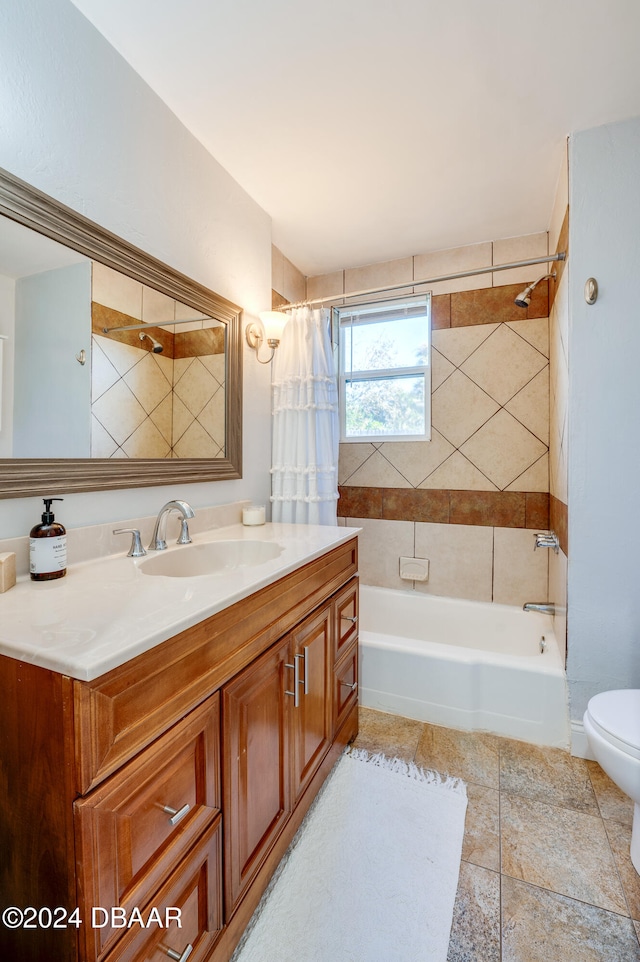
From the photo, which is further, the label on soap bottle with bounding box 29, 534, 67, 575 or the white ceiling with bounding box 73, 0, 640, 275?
the white ceiling with bounding box 73, 0, 640, 275

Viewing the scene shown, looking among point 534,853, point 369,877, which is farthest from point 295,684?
point 534,853

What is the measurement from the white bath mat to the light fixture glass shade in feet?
6.38

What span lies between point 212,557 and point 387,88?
1796 mm

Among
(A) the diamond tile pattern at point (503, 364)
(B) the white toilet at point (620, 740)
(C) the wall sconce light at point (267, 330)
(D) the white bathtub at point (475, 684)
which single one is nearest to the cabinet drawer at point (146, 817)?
(B) the white toilet at point (620, 740)

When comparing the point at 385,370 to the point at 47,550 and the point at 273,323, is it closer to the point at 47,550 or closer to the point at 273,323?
the point at 273,323

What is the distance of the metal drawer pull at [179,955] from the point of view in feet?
2.53

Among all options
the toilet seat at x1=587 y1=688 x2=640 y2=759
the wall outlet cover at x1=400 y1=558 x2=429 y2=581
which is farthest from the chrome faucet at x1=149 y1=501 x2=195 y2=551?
the wall outlet cover at x1=400 y1=558 x2=429 y2=581

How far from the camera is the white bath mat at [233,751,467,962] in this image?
3.34 ft

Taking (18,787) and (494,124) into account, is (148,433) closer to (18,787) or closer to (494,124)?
(18,787)

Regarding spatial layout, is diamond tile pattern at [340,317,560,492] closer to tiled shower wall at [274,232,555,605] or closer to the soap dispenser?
tiled shower wall at [274,232,555,605]

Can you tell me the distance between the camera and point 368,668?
6.61ft

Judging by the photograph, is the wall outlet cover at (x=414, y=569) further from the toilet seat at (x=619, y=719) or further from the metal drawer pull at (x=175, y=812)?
the metal drawer pull at (x=175, y=812)

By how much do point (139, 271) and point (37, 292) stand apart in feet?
1.31

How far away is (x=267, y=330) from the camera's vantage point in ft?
6.86
